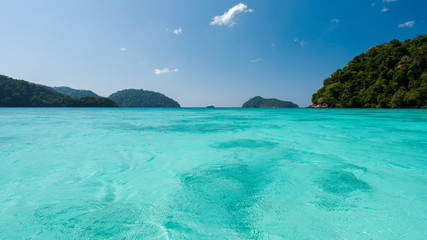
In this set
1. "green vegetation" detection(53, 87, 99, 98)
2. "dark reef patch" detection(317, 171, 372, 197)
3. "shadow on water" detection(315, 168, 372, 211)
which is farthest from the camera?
"green vegetation" detection(53, 87, 99, 98)

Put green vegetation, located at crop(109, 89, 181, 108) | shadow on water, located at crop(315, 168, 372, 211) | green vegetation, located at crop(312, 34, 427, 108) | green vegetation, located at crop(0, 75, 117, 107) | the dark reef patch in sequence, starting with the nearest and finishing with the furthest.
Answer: shadow on water, located at crop(315, 168, 372, 211)
the dark reef patch
green vegetation, located at crop(312, 34, 427, 108)
green vegetation, located at crop(0, 75, 117, 107)
green vegetation, located at crop(109, 89, 181, 108)

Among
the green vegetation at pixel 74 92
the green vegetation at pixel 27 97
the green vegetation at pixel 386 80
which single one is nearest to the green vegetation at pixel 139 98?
the green vegetation at pixel 74 92

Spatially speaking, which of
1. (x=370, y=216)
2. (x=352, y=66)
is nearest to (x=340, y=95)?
(x=352, y=66)

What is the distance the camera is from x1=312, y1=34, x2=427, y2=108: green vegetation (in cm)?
4578

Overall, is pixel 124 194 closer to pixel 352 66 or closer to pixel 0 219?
pixel 0 219

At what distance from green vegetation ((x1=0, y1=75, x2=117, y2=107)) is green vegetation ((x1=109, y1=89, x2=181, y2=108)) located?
58208mm

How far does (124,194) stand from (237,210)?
1.96 metres

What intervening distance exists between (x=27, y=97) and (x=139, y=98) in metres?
82.5

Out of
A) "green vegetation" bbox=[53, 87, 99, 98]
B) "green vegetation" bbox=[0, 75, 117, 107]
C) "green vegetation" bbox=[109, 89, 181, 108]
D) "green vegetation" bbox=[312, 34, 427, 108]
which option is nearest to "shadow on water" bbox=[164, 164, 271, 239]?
"green vegetation" bbox=[312, 34, 427, 108]

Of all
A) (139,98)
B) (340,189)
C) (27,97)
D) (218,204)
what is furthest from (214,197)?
(139,98)

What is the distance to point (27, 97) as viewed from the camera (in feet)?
288

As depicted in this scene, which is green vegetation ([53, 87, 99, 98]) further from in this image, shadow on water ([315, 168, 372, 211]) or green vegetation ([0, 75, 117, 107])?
shadow on water ([315, 168, 372, 211])

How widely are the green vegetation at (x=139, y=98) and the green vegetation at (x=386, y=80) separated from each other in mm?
140402

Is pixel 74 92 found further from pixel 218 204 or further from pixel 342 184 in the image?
pixel 342 184
